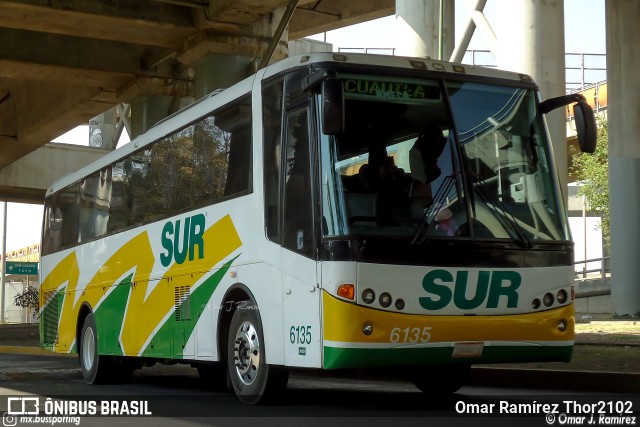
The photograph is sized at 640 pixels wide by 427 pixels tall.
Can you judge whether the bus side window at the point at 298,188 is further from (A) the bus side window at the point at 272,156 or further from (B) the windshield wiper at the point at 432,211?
(B) the windshield wiper at the point at 432,211

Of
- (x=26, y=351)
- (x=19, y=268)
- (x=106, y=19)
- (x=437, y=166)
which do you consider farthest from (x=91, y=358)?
(x=19, y=268)

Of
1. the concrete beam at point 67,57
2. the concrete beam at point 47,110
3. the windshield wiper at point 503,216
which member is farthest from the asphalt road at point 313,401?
the concrete beam at point 47,110

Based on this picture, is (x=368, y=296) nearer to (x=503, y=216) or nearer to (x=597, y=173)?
(x=503, y=216)

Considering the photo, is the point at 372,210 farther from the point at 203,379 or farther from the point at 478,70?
the point at 203,379

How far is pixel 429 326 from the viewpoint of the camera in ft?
32.6

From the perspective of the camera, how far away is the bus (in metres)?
9.84

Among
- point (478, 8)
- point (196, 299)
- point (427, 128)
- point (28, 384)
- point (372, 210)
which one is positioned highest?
point (478, 8)

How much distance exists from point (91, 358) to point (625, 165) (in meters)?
17.8

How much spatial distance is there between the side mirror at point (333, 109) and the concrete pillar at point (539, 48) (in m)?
9.69

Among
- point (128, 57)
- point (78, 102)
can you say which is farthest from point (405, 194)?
point (78, 102)

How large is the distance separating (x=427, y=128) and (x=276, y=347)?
2.53m

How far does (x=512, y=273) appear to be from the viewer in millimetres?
10312

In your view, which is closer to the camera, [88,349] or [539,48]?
[88,349]

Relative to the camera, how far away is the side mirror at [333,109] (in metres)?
9.65
